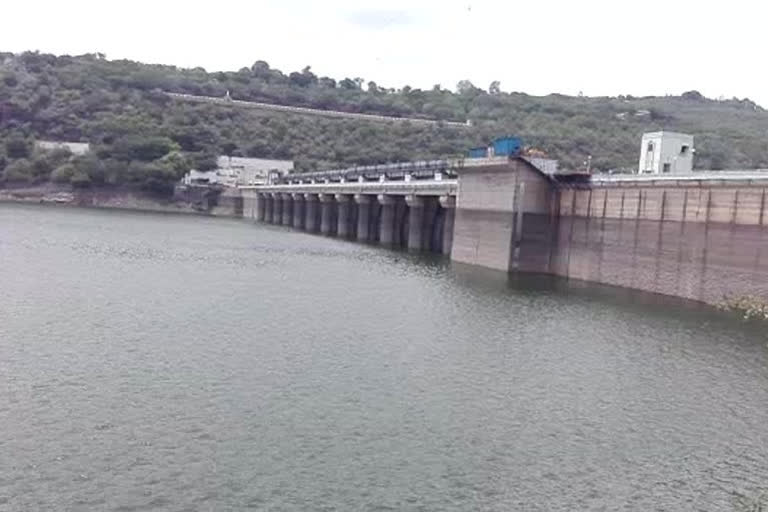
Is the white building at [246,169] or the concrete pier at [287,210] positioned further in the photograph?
the white building at [246,169]

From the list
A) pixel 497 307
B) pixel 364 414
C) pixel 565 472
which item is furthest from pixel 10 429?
pixel 497 307

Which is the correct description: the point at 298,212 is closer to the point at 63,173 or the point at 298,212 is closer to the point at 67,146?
the point at 63,173

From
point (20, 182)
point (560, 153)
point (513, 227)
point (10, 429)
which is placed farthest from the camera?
point (560, 153)

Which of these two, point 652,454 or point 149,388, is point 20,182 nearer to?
point 149,388

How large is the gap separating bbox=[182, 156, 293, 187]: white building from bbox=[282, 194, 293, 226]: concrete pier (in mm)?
20105

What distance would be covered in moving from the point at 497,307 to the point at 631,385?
16478 mm

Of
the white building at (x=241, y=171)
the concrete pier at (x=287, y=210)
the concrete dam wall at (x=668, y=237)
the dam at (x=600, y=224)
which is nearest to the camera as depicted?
the concrete dam wall at (x=668, y=237)

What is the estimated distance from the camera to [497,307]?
44.5 metres

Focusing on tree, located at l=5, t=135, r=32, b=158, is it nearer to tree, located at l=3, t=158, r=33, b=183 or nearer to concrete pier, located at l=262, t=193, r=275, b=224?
tree, located at l=3, t=158, r=33, b=183

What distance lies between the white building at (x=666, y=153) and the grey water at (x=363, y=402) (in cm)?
2412

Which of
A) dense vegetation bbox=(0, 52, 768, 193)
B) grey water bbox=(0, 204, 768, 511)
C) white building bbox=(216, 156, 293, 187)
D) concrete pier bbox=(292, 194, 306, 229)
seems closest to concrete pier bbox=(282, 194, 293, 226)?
concrete pier bbox=(292, 194, 306, 229)

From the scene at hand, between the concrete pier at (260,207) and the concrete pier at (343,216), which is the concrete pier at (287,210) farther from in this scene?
the concrete pier at (343,216)

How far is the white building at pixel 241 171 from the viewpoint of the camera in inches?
6619

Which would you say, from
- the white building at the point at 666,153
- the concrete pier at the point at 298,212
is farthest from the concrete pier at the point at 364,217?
the white building at the point at 666,153
